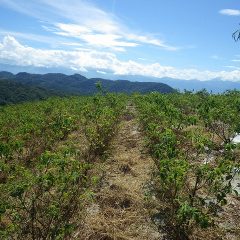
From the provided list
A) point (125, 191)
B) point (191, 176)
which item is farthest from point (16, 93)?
point (191, 176)

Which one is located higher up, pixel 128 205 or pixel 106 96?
pixel 106 96

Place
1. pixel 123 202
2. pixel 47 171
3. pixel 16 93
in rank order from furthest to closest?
pixel 16 93 < pixel 123 202 < pixel 47 171

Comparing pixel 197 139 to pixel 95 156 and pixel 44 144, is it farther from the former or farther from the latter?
pixel 44 144

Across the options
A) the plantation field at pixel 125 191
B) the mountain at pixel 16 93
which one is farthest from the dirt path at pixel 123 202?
the mountain at pixel 16 93

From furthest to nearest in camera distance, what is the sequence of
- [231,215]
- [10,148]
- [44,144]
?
[44,144], [10,148], [231,215]

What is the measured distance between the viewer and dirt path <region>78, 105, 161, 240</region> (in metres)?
7.06

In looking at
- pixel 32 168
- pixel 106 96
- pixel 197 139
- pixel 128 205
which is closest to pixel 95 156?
pixel 32 168

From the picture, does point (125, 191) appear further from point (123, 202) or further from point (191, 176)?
point (191, 176)

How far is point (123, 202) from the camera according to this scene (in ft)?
27.2

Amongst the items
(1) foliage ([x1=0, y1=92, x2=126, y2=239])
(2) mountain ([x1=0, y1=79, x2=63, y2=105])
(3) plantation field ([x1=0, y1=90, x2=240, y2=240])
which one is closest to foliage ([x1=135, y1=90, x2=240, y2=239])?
(3) plantation field ([x1=0, y1=90, x2=240, y2=240])

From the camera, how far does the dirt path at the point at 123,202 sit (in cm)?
706

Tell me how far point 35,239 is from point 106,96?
14.3 m

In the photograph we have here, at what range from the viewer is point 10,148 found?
10.8 metres

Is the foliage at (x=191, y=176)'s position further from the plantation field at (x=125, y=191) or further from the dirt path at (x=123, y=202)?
the dirt path at (x=123, y=202)
